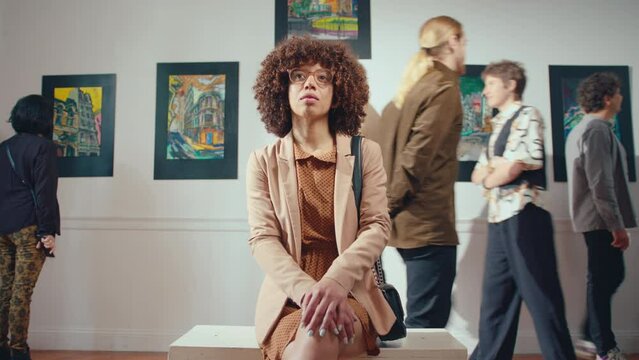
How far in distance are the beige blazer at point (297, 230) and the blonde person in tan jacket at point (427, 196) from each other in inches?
28.4

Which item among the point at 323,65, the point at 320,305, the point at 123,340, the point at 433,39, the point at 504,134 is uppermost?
the point at 433,39

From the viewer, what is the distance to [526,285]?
214cm

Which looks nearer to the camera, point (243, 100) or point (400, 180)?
point (400, 180)

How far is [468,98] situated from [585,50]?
92 centimetres

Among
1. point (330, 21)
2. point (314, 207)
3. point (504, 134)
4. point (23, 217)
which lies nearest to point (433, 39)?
point (504, 134)

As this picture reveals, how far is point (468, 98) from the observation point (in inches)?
126

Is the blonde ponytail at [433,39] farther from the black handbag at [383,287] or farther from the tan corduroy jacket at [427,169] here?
the black handbag at [383,287]

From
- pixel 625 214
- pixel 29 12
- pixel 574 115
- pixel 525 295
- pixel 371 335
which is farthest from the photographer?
pixel 29 12

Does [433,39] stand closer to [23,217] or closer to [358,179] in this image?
[358,179]

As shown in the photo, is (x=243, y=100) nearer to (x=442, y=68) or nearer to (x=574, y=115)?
(x=442, y=68)

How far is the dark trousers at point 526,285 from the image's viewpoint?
2.10 metres

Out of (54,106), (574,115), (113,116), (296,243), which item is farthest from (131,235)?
(574,115)

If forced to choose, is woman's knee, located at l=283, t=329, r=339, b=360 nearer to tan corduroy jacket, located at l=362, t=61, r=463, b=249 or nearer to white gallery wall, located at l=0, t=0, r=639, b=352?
tan corduroy jacket, located at l=362, t=61, r=463, b=249

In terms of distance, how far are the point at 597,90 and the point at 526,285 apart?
142 cm
